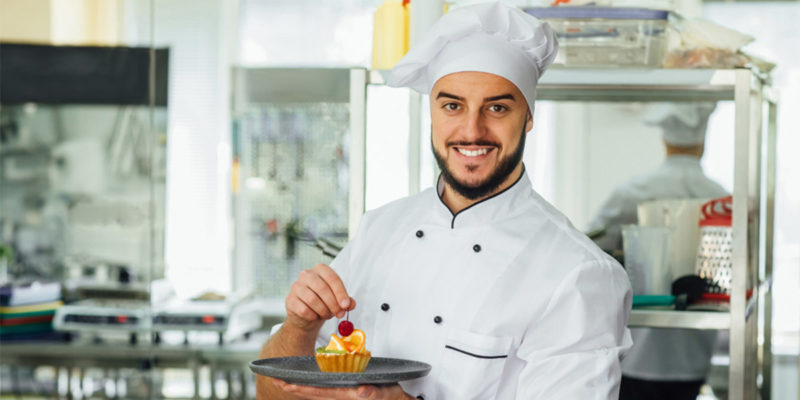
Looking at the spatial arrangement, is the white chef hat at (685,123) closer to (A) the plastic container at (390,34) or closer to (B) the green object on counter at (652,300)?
(B) the green object on counter at (652,300)

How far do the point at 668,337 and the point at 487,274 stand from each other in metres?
1.74

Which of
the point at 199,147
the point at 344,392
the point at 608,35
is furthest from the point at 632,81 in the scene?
the point at 199,147

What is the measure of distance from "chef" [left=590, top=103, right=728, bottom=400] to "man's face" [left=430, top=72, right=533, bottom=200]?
5.11ft

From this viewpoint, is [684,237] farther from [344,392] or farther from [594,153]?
[594,153]

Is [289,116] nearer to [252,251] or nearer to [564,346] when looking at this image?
[252,251]

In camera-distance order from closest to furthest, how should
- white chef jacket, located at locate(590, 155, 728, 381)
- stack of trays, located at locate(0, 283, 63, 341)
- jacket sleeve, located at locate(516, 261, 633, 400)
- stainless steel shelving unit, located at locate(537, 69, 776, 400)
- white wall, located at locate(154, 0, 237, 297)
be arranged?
jacket sleeve, located at locate(516, 261, 633, 400), stainless steel shelving unit, located at locate(537, 69, 776, 400), white chef jacket, located at locate(590, 155, 728, 381), stack of trays, located at locate(0, 283, 63, 341), white wall, located at locate(154, 0, 237, 297)

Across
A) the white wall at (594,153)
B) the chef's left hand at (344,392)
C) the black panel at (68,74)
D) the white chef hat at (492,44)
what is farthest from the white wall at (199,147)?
the chef's left hand at (344,392)

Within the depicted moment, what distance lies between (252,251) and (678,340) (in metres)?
2.22

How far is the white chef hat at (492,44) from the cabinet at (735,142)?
0.37m

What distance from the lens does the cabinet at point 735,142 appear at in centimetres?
192

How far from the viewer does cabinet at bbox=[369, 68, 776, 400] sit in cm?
192

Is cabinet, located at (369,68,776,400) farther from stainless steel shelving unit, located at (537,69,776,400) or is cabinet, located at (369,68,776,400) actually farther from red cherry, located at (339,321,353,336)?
red cherry, located at (339,321,353,336)

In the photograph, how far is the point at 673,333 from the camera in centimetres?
312

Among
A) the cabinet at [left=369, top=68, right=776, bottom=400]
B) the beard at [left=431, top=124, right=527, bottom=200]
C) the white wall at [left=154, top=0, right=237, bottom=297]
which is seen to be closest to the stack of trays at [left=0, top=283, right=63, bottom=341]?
the white wall at [left=154, top=0, right=237, bottom=297]
